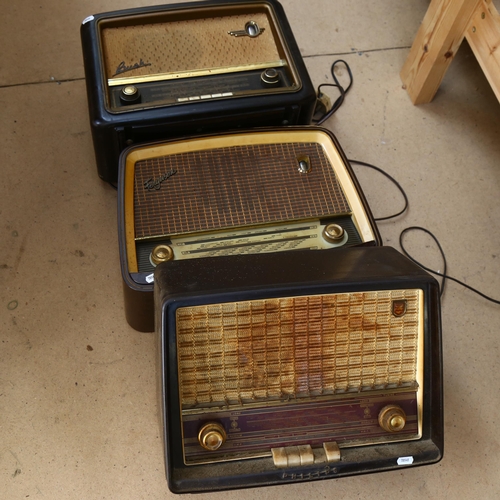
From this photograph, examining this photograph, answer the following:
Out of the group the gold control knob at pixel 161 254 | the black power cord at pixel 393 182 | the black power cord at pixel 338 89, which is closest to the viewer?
the gold control knob at pixel 161 254

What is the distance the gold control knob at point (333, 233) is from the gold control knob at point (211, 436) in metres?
0.49

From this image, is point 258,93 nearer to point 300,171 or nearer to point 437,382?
point 300,171

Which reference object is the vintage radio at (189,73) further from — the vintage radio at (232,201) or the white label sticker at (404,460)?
the white label sticker at (404,460)

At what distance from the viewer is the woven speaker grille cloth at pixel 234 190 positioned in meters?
1.33

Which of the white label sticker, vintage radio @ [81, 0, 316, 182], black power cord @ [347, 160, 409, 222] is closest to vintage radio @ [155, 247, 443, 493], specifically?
the white label sticker

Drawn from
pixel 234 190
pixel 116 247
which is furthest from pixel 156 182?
pixel 116 247

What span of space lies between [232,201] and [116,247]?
1.26ft

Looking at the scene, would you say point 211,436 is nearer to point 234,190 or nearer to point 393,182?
point 234,190

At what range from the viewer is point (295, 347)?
3.24 ft

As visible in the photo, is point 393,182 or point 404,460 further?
point 393,182

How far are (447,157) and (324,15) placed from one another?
66 centimetres

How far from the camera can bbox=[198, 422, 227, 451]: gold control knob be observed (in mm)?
977

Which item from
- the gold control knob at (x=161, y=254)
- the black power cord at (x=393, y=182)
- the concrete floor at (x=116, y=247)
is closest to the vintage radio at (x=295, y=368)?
the gold control knob at (x=161, y=254)

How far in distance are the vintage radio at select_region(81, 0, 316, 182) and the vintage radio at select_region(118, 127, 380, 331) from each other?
2.5 inches
